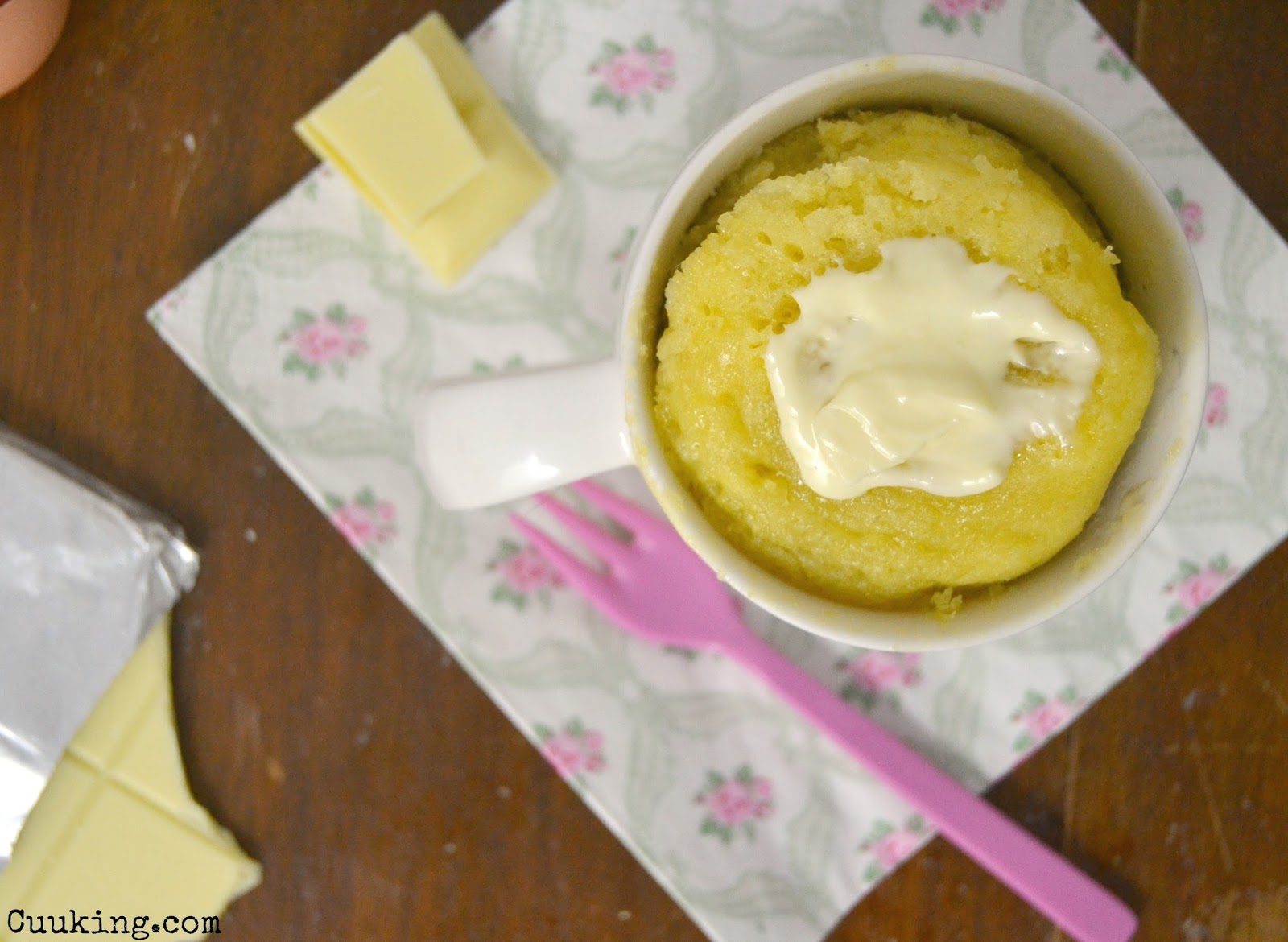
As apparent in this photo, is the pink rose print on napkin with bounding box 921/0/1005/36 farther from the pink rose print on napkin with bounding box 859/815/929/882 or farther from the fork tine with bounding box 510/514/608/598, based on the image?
the pink rose print on napkin with bounding box 859/815/929/882

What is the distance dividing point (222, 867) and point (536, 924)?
291 mm

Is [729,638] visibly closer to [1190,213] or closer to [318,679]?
[318,679]

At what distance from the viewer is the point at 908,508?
617 millimetres

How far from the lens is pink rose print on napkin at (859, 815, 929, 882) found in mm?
884

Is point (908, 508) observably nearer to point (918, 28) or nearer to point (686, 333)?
point (686, 333)

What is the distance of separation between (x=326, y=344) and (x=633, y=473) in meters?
0.29

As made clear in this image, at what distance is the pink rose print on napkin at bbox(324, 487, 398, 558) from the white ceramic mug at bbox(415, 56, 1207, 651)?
0.21 m

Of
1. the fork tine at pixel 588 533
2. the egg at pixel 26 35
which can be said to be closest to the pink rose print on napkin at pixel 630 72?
the fork tine at pixel 588 533

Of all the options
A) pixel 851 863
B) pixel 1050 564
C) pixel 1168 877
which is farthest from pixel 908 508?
pixel 1168 877

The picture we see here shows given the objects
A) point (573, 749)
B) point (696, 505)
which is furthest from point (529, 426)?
point (573, 749)

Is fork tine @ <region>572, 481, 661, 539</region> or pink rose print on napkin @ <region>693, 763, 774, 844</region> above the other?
fork tine @ <region>572, 481, 661, 539</region>

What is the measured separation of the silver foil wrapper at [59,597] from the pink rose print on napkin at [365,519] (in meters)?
0.15

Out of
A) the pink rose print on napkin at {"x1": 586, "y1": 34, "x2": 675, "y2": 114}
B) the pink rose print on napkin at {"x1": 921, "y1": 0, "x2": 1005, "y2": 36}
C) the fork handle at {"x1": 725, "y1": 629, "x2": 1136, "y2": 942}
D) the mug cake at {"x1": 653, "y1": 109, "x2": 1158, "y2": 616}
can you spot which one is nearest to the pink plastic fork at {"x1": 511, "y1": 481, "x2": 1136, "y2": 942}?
the fork handle at {"x1": 725, "y1": 629, "x2": 1136, "y2": 942}

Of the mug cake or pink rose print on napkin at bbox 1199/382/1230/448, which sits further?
pink rose print on napkin at bbox 1199/382/1230/448
